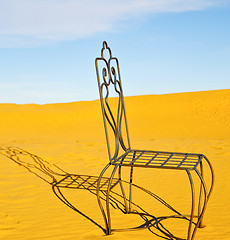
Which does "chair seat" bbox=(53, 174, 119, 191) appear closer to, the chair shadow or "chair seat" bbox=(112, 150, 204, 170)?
the chair shadow

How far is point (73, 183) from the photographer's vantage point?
5230 mm

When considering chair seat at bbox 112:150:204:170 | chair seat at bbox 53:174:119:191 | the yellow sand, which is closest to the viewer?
chair seat at bbox 112:150:204:170

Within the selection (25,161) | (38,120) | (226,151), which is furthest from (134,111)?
(25,161)

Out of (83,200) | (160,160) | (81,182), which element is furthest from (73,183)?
(160,160)

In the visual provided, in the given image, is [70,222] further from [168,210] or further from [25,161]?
[25,161]

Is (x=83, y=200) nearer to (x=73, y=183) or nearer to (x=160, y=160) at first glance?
(x=73, y=183)

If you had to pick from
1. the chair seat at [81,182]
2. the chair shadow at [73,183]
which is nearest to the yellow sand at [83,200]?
the chair shadow at [73,183]

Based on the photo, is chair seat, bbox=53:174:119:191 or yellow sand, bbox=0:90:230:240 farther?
chair seat, bbox=53:174:119:191

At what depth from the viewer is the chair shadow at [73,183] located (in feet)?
11.6

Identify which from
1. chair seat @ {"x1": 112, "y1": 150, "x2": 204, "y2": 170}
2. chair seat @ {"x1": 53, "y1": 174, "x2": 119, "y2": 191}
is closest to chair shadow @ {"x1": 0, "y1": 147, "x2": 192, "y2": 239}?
chair seat @ {"x1": 53, "y1": 174, "x2": 119, "y2": 191}

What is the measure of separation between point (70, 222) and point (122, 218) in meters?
0.60

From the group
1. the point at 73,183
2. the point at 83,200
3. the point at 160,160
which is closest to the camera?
the point at 160,160

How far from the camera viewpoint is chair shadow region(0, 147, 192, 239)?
353 centimetres

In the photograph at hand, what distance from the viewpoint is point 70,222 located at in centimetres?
356
